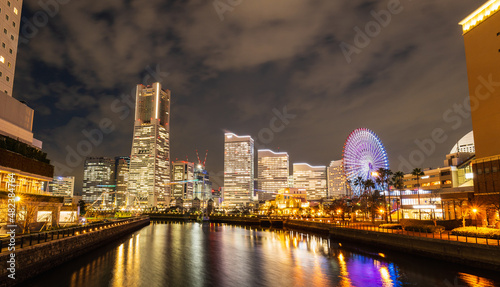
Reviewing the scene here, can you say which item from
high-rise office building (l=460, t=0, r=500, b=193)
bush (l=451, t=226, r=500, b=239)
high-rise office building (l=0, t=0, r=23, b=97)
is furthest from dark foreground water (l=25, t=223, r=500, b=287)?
high-rise office building (l=0, t=0, r=23, b=97)

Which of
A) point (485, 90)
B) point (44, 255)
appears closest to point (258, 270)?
point (44, 255)

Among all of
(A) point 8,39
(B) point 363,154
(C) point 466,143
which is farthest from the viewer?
(C) point 466,143

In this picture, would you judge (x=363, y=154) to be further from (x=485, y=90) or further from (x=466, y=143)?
(x=466, y=143)

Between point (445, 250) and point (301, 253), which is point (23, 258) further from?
point (445, 250)

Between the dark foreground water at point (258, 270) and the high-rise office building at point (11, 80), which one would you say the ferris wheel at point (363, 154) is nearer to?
the dark foreground water at point (258, 270)

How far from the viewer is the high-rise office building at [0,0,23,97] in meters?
69.9

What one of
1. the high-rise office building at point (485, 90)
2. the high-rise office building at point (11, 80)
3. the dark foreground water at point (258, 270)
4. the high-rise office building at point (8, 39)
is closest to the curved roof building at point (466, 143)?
the high-rise office building at point (485, 90)

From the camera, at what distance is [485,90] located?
190 ft

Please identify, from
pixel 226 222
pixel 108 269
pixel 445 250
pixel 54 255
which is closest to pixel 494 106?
pixel 445 250

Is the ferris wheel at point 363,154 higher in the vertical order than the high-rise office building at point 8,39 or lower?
lower

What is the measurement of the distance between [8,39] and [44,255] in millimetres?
63331

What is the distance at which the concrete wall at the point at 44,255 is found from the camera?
25.1 m

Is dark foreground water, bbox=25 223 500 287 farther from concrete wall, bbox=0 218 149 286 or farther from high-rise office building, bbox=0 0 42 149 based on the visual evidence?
high-rise office building, bbox=0 0 42 149

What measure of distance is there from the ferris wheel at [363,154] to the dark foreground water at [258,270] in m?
50.6
